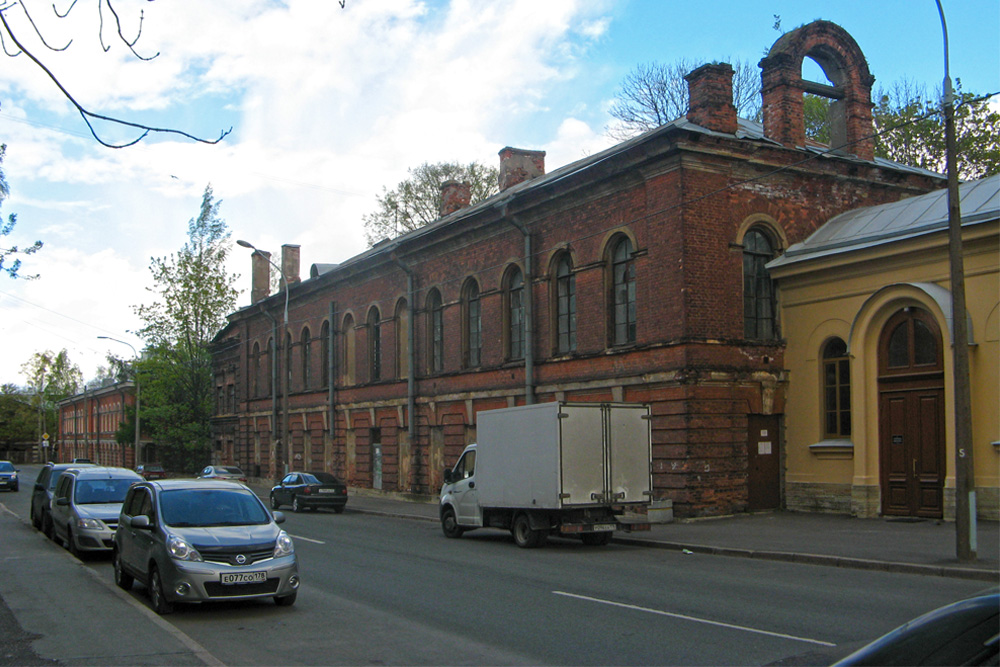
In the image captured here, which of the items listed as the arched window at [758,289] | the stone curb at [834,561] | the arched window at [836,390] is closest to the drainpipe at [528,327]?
the arched window at [758,289]

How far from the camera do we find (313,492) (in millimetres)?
30141

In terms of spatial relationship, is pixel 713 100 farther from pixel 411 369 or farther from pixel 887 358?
pixel 411 369

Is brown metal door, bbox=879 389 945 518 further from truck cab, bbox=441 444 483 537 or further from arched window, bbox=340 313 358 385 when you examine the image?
arched window, bbox=340 313 358 385

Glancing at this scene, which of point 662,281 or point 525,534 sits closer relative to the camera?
point 525,534

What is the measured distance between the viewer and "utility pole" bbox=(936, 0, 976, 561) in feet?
43.2

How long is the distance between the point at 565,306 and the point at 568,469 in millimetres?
9753

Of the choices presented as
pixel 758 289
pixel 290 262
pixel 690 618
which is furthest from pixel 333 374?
pixel 690 618

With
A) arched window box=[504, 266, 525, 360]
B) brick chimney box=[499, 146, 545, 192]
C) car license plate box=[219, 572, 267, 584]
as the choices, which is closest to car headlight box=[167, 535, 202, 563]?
car license plate box=[219, 572, 267, 584]

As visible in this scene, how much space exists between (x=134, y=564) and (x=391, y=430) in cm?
2435

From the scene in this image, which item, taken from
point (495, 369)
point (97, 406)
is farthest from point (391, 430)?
point (97, 406)

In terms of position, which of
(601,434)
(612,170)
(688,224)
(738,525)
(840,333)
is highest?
(612,170)

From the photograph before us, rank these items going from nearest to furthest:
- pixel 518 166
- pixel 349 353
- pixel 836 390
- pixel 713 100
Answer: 1. pixel 836 390
2. pixel 713 100
3. pixel 518 166
4. pixel 349 353

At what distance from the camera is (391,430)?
35781 mm

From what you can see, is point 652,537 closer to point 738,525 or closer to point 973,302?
point 738,525
